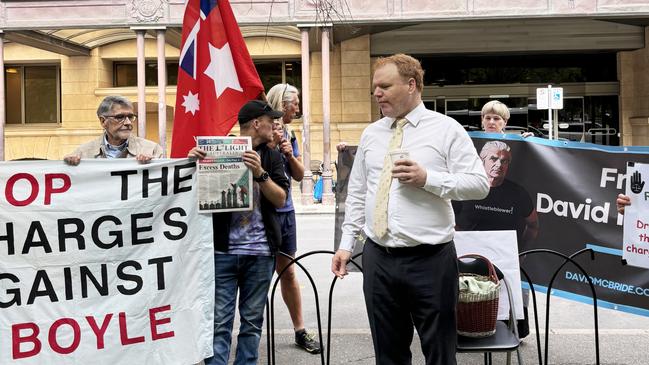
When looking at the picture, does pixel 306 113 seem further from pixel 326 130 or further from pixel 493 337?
pixel 493 337

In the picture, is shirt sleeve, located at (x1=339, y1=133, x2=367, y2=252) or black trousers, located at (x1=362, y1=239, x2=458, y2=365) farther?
shirt sleeve, located at (x1=339, y1=133, x2=367, y2=252)

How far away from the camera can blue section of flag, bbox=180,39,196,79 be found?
462 cm

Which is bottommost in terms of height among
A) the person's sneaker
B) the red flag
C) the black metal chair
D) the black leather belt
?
the person's sneaker

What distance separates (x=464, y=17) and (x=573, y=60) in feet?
27.1

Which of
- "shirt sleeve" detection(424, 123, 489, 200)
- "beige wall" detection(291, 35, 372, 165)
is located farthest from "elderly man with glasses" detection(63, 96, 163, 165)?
"beige wall" detection(291, 35, 372, 165)

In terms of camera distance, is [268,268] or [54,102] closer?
[268,268]

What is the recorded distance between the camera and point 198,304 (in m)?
4.23

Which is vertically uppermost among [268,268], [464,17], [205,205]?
[464,17]

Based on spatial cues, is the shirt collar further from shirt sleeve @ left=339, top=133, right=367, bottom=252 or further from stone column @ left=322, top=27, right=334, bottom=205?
stone column @ left=322, top=27, right=334, bottom=205

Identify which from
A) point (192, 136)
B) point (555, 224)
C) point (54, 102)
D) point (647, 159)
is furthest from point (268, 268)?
point (54, 102)

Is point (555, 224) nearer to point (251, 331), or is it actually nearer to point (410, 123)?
point (410, 123)

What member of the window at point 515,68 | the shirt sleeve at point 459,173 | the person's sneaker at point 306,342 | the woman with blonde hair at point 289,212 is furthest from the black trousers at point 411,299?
the window at point 515,68

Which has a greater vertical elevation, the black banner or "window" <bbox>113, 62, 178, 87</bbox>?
"window" <bbox>113, 62, 178, 87</bbox>

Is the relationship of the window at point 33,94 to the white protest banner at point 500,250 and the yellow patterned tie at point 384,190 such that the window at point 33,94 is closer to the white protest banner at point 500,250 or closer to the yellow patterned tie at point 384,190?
the white protest banner at point 500,250
